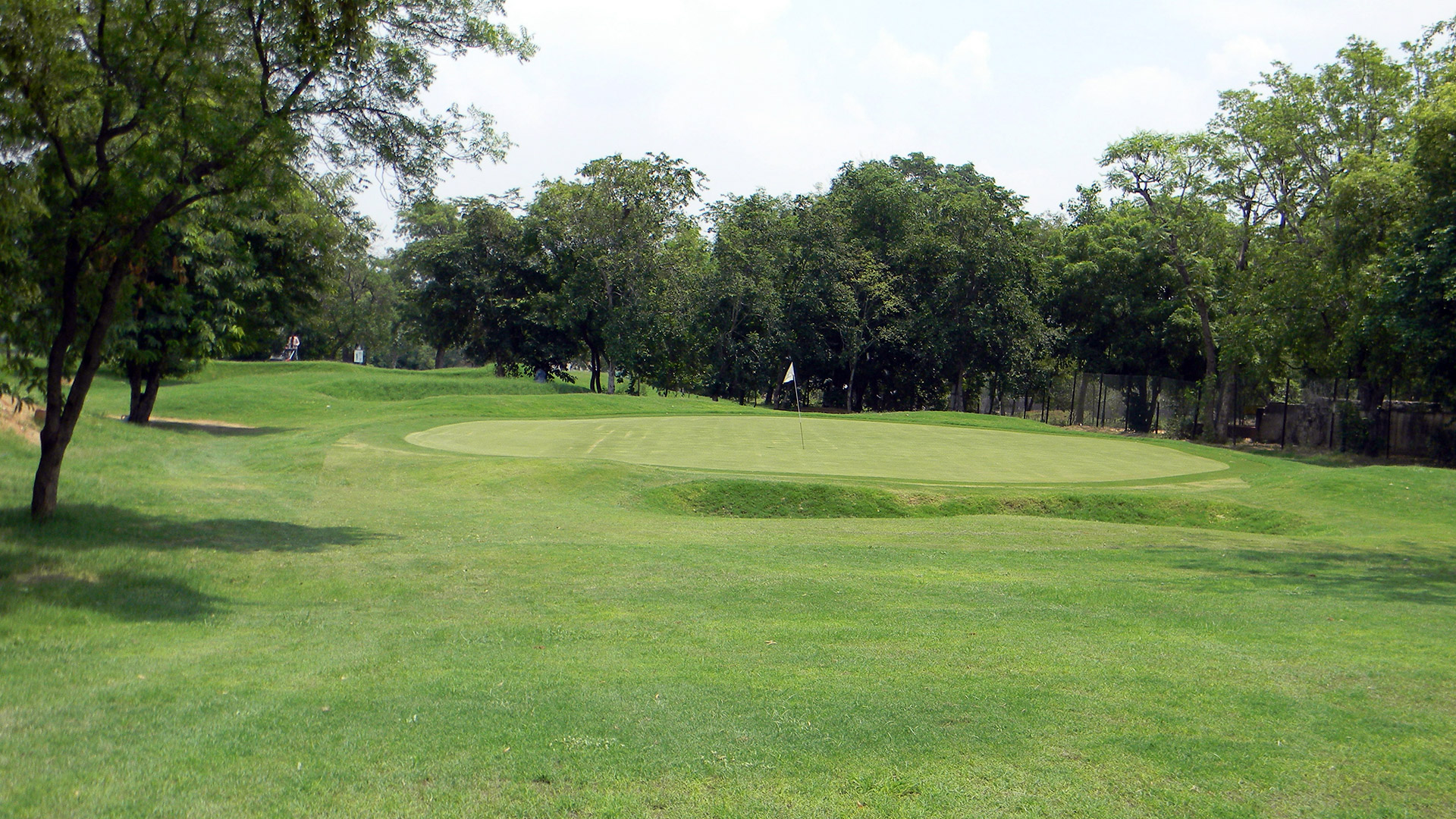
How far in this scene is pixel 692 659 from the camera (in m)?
7.75

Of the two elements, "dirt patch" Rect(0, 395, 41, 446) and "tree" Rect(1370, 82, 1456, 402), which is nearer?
"dirt patch" Rect(0, 395, 41, 446)

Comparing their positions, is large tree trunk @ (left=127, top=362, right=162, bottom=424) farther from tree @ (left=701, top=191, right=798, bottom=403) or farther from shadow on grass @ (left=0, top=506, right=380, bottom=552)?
tree @ (left=701, top=191, right=798, bottom=403)

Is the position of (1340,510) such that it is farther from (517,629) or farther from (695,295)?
(695,295)

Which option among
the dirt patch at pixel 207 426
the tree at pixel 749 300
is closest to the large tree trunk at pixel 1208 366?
the tree at pixel 749 300

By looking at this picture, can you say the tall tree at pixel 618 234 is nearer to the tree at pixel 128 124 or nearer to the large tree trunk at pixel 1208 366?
the large tree trunk at pixel 1208 366

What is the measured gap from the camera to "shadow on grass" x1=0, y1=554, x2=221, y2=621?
894 cm

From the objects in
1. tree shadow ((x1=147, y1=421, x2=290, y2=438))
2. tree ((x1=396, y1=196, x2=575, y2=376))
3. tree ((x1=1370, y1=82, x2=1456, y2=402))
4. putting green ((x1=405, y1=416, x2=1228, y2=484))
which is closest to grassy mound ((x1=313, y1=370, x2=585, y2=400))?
tree ((x1=396, y1=196, x2=575, y2=376))

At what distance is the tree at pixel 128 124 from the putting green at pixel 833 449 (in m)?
12.5

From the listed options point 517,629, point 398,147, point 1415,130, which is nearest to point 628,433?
point 398,147

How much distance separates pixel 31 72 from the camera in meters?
10.4

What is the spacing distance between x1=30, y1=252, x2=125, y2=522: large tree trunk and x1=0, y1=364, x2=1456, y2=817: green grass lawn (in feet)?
1.64

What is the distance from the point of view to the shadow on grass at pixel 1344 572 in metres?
11.8

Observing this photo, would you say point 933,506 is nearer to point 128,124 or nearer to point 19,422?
point 128,124

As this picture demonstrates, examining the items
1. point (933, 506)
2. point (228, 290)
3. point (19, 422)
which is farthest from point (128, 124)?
point (228, 290)
